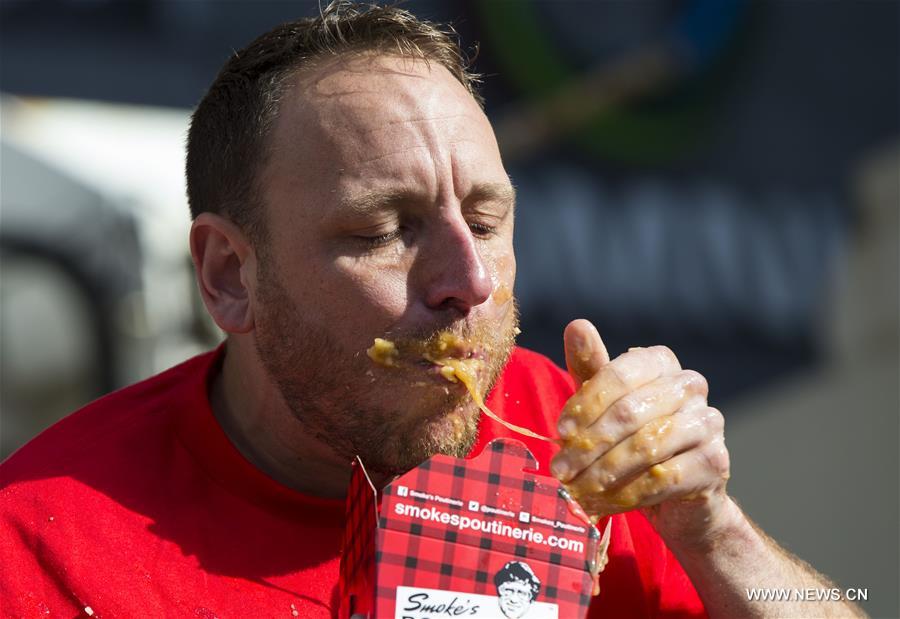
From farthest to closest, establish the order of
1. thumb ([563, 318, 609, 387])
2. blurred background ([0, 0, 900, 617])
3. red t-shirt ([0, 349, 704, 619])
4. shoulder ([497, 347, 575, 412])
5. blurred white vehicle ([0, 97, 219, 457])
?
blurred background ([0, 0, 900, 617]) < blurred white vehicle ([0, 97, 219, 457]) < shoulder ([497, 347, 575, 412]) < red t-shirt ([0, 349, 704, 619]) < thumb ([563, 318, 609, 387])

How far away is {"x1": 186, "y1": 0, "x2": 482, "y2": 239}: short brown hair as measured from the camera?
252 cm

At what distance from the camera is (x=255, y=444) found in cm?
252

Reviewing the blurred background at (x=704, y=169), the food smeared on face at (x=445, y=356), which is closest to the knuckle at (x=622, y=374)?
the food smeared on face at (x=445, y=356)

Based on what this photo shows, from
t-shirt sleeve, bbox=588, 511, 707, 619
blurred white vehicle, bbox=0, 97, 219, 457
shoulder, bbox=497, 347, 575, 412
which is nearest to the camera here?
t-shirt sleeve, bbox=588, 511, 707, 619

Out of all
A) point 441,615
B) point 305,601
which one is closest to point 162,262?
point 305,601

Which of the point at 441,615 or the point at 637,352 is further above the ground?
the point at 637,352

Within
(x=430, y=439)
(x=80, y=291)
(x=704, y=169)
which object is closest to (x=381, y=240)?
(x=430, y=439)

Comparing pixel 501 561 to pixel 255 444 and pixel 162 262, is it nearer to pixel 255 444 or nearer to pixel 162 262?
pixel 255 444

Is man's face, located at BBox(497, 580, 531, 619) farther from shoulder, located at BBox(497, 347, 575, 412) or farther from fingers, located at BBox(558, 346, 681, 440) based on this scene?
shoulder, located at BBox(497, 347, 575, 412)

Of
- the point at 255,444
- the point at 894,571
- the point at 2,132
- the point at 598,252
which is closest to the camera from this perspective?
the point at 255,444

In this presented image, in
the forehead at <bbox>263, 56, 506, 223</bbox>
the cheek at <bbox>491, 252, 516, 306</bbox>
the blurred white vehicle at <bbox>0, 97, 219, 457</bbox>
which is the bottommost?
the cheek at <bbox>491, 252, 516, 306</bbox>

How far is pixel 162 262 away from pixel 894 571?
4703 mm

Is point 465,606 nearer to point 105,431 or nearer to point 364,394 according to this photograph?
point 364,394

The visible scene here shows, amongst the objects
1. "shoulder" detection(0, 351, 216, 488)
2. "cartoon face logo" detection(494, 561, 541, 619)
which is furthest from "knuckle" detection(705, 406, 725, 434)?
"shoulder" detection(0, 351, 216, 488)
